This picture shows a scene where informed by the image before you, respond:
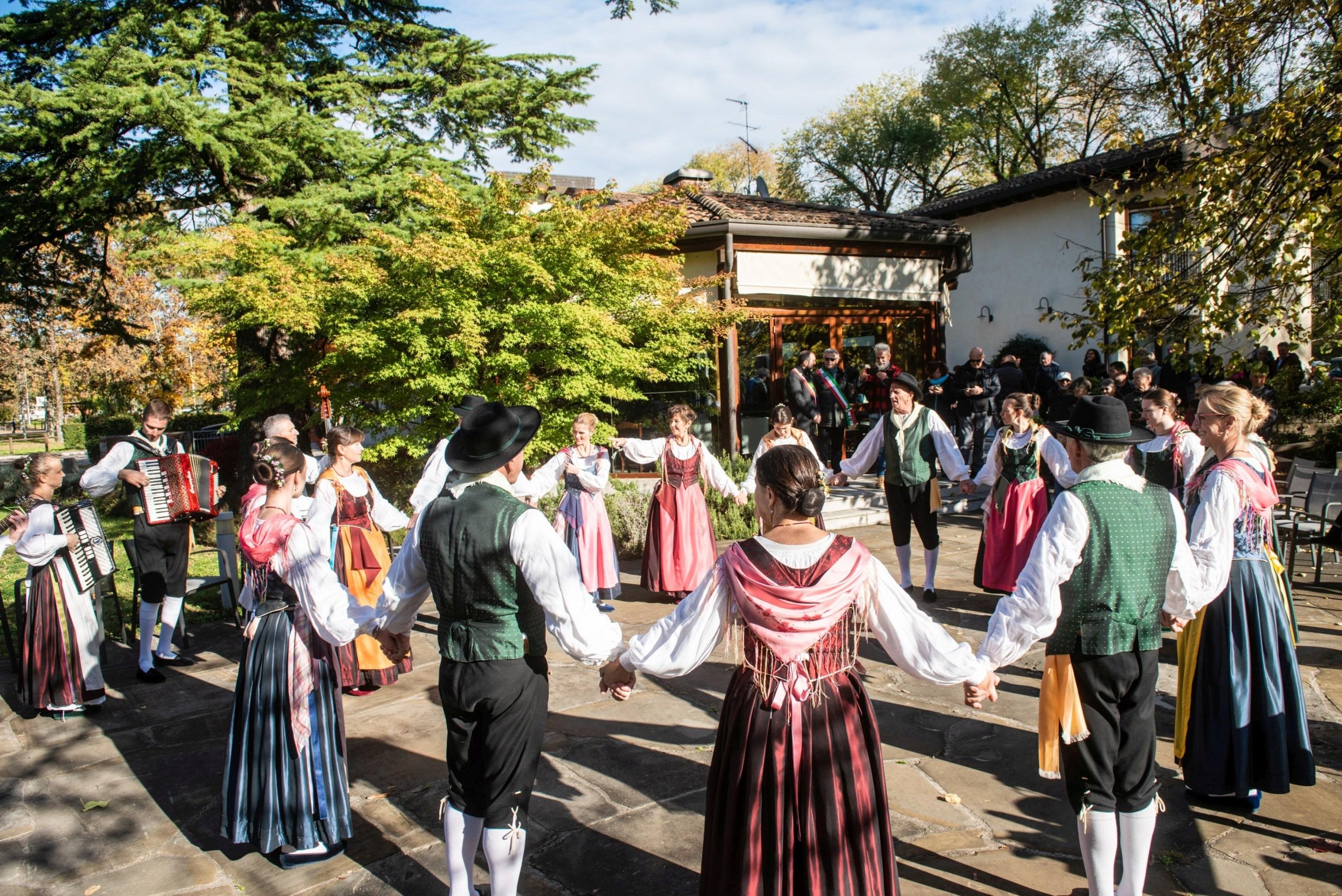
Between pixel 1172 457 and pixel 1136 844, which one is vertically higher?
pixel 1172 457

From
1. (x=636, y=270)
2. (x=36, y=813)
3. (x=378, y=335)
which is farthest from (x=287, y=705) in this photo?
(x=636, y=270)

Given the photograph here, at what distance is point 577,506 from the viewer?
779 cm

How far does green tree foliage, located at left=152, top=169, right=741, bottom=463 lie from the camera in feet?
28.6

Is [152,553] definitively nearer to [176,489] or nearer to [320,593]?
[176,489]

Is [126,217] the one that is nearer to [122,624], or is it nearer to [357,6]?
[357,6]

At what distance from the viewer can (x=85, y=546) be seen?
5895mm

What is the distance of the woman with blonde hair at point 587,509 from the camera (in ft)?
25.0

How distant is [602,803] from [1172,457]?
498 centimetres

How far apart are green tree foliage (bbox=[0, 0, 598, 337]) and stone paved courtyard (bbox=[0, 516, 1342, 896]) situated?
22.2ft

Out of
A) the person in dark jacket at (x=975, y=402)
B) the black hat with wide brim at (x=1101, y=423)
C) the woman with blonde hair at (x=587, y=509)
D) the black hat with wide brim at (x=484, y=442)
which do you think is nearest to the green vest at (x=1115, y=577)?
the black hat with wide brim at (x=1101, y=423)

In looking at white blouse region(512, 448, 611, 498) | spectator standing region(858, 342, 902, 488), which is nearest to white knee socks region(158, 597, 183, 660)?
white blouse region(512, 448, 611, 498)

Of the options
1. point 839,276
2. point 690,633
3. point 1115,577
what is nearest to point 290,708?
point 690,633

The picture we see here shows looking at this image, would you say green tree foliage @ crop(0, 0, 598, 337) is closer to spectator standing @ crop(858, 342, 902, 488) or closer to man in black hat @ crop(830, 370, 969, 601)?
spectator standing @ crop(858, 342, 902, 488)

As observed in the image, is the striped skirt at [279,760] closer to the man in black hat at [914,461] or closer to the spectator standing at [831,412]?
the man in black hat at [914,461]
